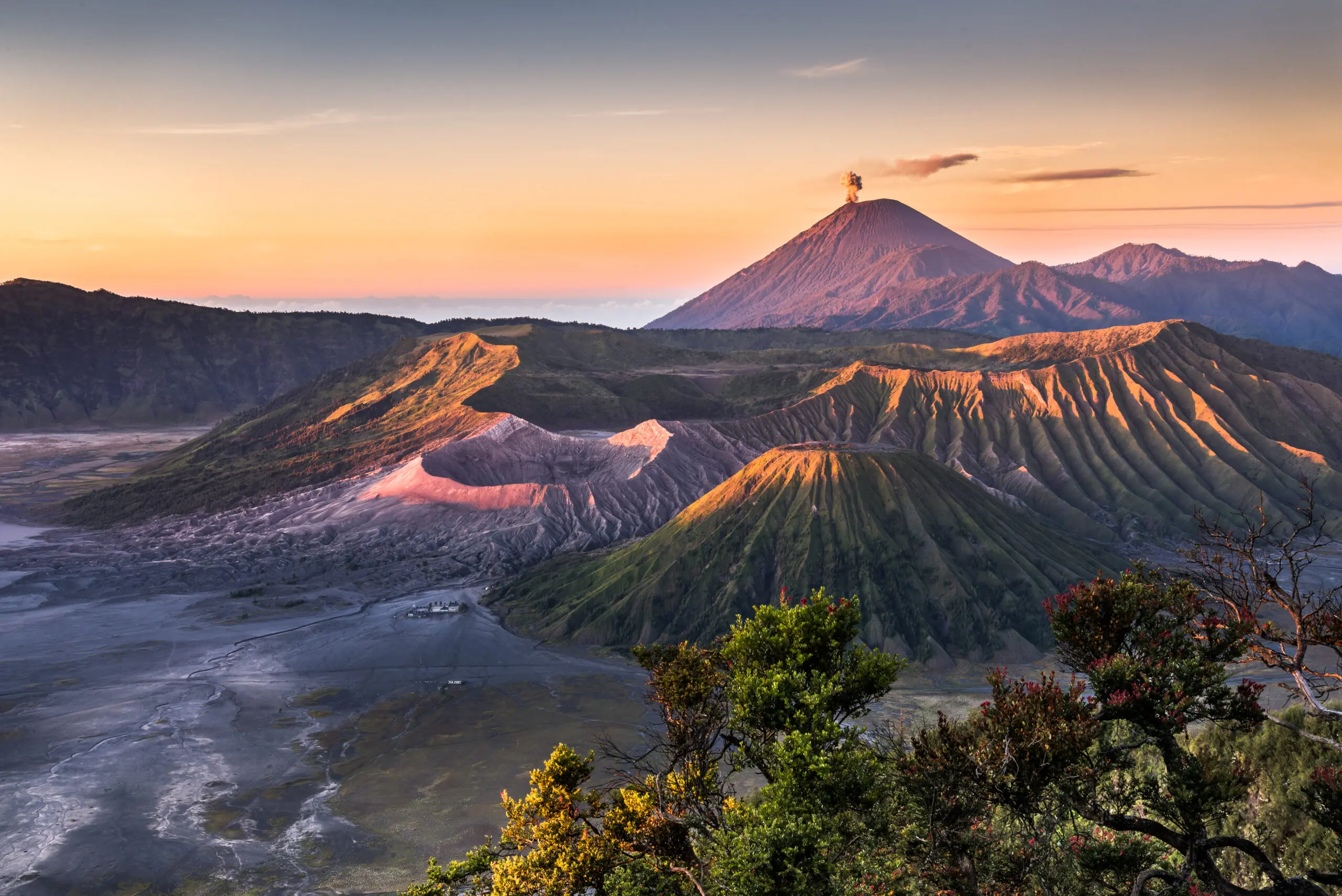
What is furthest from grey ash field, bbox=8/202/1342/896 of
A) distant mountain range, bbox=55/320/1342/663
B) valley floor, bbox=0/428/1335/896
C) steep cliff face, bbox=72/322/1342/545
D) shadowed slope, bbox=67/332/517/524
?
shadowed slope, bbox=67/332/517/524

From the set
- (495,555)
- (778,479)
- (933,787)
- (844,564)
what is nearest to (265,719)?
(495,555)

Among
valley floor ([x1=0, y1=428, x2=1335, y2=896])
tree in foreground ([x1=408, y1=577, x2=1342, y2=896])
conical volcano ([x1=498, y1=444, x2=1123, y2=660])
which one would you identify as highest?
tree in foreground ([x1=408, y1=577, x2=1342, y2=896])

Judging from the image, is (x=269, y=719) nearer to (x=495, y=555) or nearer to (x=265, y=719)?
(x=265, y=719)

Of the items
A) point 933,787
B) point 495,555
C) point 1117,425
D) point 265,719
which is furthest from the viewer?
point 1117,425

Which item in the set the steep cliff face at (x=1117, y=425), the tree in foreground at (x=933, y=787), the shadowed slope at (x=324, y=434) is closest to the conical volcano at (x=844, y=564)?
the steep cliff face at (x=1117, y=425)

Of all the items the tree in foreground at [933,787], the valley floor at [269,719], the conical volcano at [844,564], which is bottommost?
the valley floor at [269,719]

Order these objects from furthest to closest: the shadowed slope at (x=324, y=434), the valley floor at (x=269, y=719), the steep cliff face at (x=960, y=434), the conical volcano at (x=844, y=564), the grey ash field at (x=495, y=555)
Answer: the shadowed slope at (x=324, y=434)
the steep cliff face at (x=960, y=434)
the conical volcano at (x=844, y=564)
the grey ash field at (x=495, y=555)
the valley floor at (x=269, y=719)

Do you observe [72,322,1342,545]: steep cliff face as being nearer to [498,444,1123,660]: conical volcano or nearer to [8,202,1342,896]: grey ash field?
[8,202,1342,896]: grey ash field

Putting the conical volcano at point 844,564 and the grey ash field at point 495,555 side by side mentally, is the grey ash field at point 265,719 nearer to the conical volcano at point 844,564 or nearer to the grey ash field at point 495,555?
the grey ash field at point 495,555

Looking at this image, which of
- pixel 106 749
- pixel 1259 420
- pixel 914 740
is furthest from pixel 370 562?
pixel 1259 420
